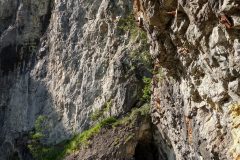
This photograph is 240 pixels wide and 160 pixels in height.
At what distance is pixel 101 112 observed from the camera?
27.3 meters

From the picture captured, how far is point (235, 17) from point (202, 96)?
4.05 m

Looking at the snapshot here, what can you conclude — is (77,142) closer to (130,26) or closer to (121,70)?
(121,70)

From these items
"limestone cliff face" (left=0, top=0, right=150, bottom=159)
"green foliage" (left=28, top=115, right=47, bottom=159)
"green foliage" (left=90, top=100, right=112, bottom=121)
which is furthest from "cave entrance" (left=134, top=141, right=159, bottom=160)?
"green foliage" (left=28, top=115, right=47, bottom=159)

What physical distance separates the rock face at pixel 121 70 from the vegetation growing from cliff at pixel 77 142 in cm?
53

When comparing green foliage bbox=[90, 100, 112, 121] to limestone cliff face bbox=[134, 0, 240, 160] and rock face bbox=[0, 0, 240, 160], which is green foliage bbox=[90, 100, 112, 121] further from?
limestone cliff face bbox=[134, 0, 240, 160]

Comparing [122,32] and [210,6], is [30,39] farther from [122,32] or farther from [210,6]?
[210,6]

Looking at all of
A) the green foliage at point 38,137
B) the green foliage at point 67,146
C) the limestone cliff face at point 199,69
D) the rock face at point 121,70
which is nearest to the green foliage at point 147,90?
the rock face at point 121,70

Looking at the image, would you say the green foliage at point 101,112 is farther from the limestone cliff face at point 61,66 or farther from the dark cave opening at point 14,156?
the dark cave opening at point 14,156

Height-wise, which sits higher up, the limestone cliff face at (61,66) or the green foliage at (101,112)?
the limestone cliff face at (61,66)

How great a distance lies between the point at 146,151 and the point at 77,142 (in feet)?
12.6

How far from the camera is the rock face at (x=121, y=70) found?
11.7 metres

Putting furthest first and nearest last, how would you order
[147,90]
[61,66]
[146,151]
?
[61,66] → [146,151] → [147,90]

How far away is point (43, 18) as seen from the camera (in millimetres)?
34469

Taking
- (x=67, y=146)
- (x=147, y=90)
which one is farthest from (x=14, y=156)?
(x=147, y=90)
